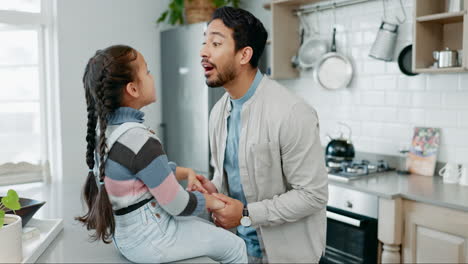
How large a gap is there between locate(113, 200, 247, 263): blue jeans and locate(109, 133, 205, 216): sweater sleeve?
43mm

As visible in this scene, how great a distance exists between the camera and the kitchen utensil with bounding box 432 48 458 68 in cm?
239

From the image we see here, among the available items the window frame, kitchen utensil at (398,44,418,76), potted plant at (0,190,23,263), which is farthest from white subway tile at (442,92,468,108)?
the window frame

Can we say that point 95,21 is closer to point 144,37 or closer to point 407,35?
point 144,37

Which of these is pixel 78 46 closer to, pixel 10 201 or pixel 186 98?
pixel 186 98

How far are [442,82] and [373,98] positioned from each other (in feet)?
1.56

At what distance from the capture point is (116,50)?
1138mm

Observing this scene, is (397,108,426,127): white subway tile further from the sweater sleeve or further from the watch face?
the sweater sleeve

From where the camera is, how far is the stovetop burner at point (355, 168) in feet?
8.94

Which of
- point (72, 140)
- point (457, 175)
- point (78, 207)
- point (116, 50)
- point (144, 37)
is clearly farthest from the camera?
point (144, 37)

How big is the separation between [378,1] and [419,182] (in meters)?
1.20

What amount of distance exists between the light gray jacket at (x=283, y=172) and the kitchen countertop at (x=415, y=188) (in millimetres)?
755

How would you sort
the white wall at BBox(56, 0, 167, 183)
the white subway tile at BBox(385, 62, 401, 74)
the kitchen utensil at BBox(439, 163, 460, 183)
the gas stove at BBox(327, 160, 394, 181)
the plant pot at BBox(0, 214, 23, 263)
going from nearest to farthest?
the plant pot at BBox(0, 214, 23, 263) → the kitchen utensil at BBox(439, 163, 460, 183) → the gas stove at BBox(327, 160, 394, 181) → the white subway tile at BBox(385, 62, 401, 74) → the white wall at BBox(56, 0, 167, 183)

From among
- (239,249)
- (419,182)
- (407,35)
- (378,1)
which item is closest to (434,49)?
(407,35)

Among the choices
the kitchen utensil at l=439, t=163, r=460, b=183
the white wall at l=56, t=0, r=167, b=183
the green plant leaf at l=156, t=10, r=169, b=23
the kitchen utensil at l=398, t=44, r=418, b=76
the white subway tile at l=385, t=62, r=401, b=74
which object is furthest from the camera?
the green plant leaf at l=156, t=10, r=169, b=23
